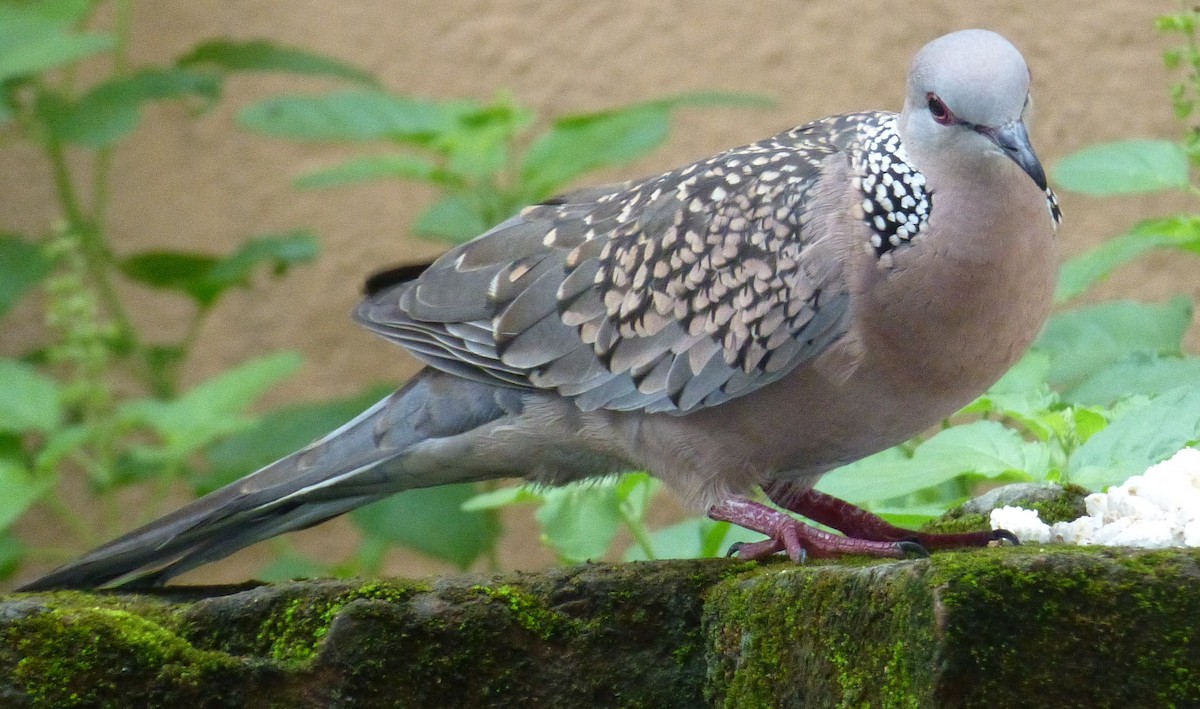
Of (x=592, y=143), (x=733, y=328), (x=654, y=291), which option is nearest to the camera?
(x=733, y=328)

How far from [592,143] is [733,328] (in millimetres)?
1829

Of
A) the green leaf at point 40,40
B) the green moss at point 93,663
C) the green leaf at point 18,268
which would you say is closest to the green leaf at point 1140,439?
the green moss at point 93,663

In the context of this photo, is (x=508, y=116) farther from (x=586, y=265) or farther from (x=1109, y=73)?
(x=1109, y=73)

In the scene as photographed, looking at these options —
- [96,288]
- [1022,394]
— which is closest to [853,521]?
[1022,394]

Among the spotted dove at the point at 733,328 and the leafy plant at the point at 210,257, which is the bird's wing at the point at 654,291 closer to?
the spotted dove at the point at 733,328

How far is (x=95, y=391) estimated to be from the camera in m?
4.32

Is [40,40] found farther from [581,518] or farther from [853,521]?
[853,521]

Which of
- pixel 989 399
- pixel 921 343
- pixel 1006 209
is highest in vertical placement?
pixel 1006 209

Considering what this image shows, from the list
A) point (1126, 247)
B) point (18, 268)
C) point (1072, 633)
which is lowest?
point (18, 268)

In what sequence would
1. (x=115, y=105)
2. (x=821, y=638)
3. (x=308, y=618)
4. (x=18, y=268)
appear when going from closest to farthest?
1. (x=821, y=638)
2. (x=308, y=618)
3. (x=115, y=105)
4. (x=18, y=268)

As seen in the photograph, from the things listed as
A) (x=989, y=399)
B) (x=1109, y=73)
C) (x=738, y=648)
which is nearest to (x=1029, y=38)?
(x=1109, y=73)

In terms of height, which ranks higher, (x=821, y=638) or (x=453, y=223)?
(x=821, y=638)

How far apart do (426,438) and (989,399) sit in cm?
114

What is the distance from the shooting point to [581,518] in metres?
2.97
